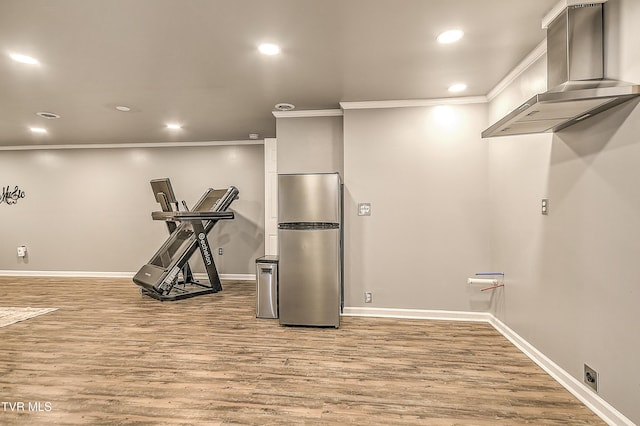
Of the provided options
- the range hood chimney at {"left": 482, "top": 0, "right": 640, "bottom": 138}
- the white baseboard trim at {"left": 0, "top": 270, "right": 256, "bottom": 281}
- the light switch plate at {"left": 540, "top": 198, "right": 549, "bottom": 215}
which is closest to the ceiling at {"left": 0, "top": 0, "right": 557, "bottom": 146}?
the range hood chimney at {"left": 482, "top": 0, "right": 640, "bottom": 138}

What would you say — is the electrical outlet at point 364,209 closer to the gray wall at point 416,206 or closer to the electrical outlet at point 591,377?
the gray wall at point 416,206

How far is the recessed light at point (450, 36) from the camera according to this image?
241 cm

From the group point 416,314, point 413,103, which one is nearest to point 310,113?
point 413,103

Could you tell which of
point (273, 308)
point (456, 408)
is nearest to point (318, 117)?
point (273, 308)

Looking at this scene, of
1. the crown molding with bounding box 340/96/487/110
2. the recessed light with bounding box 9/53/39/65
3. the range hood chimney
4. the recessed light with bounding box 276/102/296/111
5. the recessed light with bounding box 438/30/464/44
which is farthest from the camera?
the recessed light with bounding box 276/102/296/111

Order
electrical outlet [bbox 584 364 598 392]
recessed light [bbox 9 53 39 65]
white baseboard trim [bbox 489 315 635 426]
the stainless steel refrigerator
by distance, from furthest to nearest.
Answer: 1. the stainless steel refrigerator
2. recessed light [bbox 9 53 39 65]
3. electrical outlet [bbox 584 364 598 392]
4. white baseboard trim [bbox 489 315 635 426]

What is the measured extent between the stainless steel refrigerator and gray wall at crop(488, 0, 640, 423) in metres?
1.71

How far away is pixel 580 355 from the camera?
2.22 meters

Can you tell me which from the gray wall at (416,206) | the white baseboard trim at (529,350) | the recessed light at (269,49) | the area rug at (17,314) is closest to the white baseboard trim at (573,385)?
the white baseboard trim at (529,350)

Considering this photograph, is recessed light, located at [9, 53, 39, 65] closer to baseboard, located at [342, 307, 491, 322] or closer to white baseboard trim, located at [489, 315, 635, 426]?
baseboard, located at [342, 307, 491, 322]

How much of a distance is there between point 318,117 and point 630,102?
305 centimetres

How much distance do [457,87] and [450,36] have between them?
1.13 m

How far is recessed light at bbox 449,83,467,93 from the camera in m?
3.44

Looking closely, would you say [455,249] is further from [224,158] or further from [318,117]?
[224,158]
